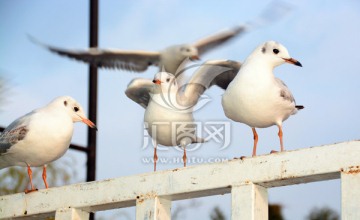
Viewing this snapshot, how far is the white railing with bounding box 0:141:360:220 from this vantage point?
2.00 meters

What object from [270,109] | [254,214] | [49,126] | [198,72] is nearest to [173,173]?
[254,214]

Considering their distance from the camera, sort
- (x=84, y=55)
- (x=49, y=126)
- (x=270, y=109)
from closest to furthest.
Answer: (x=270, y=109), (x=49, y=126), (x=84, y=55)

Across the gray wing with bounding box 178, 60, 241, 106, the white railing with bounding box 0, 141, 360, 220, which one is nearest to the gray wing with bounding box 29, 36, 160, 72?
the gray wing with bounding box 178, 60, 241, 106

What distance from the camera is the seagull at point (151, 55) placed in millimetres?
6031

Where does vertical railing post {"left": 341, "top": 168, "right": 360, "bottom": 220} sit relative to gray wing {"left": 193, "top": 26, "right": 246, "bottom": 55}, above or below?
below

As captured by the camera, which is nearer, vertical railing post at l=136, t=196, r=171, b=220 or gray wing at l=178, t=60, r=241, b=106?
vertical railing post at l=136, t=196, r=171, b=220

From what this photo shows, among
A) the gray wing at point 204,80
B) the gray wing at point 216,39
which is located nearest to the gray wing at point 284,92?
the gray wing at point 204,80

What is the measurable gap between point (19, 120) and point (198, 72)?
1079 mm

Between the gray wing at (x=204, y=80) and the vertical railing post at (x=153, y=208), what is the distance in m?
2.11

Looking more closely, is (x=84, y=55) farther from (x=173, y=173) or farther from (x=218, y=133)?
(x=173, y=173)

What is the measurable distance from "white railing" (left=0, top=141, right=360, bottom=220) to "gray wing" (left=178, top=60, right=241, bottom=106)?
1956 millimetres

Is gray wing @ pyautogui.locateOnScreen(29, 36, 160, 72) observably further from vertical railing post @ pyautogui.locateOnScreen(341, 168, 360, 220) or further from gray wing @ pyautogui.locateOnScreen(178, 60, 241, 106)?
vertical railing post @ pyautogui.locateOnScreen(341, 168, 360, 220)

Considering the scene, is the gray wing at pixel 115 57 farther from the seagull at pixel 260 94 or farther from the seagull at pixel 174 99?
the seagull at pixel 260 94

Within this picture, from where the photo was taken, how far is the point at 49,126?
3957mm
